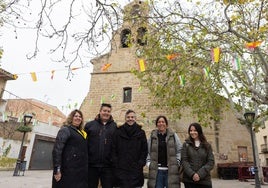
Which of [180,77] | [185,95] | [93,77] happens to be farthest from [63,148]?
[93,77]

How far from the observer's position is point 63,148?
3.82 metres

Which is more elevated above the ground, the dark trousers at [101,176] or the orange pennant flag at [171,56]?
the orange pennant flag at [171,56]

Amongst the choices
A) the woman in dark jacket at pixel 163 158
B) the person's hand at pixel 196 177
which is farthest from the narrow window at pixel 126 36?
the person's hand at pixel 196 177

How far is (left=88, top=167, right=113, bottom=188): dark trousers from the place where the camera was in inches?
154

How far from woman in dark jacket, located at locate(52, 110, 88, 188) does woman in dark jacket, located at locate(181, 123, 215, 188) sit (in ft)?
5.34

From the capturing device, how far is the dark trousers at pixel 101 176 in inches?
154

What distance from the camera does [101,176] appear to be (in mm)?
3988

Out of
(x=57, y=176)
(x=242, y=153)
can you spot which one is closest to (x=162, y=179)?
(x=57, y=176)

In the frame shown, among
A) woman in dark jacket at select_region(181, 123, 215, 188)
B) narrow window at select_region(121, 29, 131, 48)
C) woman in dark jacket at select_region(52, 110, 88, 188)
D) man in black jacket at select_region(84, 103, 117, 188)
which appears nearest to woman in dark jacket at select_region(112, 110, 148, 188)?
man in black jacket at select_region(84, 103, 117, 188)

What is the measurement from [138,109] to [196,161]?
11.8 m

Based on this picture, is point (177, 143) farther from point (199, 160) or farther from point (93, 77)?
point (93, 77)

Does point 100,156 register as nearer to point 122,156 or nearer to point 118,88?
point 122,156

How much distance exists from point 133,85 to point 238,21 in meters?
9.10

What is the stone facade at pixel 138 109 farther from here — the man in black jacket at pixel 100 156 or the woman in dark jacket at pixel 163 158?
the man in black jacket at pixel 100 156
